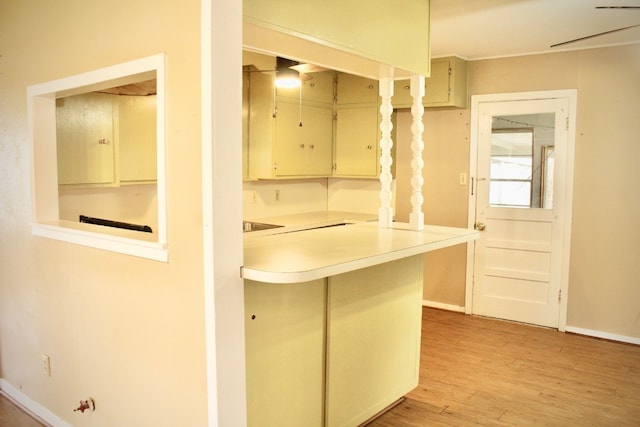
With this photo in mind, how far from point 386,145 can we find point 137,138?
6.09 feet

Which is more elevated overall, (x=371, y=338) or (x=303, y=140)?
(x=303, y=140)

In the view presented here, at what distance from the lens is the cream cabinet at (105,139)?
347 centimetres

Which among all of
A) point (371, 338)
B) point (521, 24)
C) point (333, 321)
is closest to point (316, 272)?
point (333, 321)

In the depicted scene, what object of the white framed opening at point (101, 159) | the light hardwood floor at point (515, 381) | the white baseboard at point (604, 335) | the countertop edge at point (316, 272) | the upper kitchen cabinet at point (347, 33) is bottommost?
the light hardwood floor at point (515, 381)

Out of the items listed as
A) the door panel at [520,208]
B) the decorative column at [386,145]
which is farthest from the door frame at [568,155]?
the decorative column at [386,145]

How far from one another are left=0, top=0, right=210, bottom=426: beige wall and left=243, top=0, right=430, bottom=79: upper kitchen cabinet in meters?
0.35

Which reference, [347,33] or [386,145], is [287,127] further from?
[347,33]

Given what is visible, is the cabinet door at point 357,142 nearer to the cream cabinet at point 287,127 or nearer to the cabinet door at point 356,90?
the cabinet door at point 356,90

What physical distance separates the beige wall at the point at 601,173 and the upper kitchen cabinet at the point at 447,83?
28 cm

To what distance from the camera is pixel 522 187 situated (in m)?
4.83

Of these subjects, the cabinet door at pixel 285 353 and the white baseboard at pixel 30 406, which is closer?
the cabinet door at pixel 285 353

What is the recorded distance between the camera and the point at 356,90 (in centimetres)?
525

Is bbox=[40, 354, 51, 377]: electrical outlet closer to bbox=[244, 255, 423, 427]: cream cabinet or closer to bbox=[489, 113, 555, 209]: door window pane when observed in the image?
bbox=[244, 255, 423, 427]: cream cabinet

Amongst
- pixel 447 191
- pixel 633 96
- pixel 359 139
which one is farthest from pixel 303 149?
pixel 633 96
